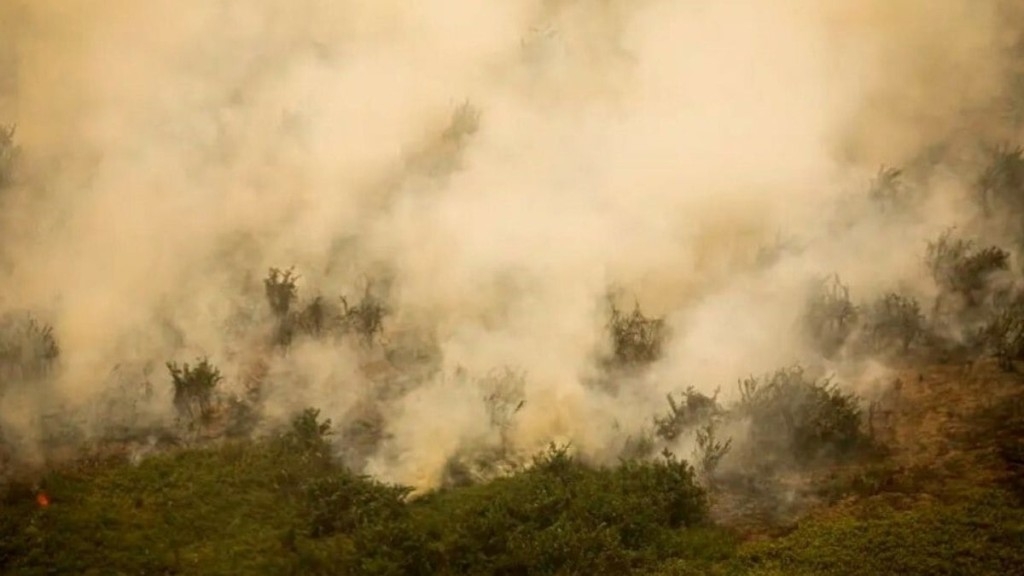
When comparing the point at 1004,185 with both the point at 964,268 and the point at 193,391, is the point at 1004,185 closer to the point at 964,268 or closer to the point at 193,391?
the point at 964,268

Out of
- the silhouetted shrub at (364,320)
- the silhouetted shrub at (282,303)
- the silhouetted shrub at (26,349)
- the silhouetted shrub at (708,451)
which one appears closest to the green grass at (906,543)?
the silhouetted shrub at (708,451)

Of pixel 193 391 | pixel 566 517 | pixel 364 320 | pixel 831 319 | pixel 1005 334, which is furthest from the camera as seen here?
pixel 364 320

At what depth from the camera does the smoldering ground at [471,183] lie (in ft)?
35.8

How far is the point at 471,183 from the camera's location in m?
13.0

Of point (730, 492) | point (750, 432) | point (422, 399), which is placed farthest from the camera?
point (422, 399)

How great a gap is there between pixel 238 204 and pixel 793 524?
9.39 metres

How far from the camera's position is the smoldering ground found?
10906mm

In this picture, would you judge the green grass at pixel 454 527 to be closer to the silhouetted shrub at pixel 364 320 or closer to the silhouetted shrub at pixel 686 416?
the silhouetted shrub at pixel 686 416

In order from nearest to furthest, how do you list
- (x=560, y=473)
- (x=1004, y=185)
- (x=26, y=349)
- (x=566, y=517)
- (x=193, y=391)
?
(x=566, y=517), (x=560, y=473), (x=193, y=391), (x=26, y=349), (x=1004, y=185)

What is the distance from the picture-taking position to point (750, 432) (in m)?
9.98

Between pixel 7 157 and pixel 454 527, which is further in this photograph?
pixel 7 157

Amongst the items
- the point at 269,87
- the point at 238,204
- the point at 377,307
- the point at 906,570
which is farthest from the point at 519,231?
the point at 906,570

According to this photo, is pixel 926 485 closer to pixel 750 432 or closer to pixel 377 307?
pixel 750 432

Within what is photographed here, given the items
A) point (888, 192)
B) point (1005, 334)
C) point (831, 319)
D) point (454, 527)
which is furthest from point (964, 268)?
point (454, 527)
